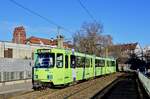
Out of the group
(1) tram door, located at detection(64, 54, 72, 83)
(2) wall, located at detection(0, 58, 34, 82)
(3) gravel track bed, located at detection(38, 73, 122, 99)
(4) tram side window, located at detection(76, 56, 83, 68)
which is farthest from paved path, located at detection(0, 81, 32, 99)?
(2) wall, located at detection(0, 58, 34, 82)

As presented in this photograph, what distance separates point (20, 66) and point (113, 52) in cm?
9938

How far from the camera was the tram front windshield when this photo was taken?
29.1 meters

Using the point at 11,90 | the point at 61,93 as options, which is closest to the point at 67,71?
the point at 61,93

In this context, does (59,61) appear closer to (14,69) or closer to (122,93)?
(122,93)

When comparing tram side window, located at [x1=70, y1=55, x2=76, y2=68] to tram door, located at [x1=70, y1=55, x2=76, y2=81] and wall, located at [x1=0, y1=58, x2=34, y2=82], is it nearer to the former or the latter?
tram door, located at [x1=70, y1=55, x2=76, y2=81]

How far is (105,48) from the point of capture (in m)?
118

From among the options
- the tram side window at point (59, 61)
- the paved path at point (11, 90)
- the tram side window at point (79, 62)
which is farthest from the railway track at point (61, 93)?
the tram side window at point (79, 62)

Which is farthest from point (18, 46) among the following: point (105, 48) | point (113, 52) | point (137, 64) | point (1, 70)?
point (113, 52)

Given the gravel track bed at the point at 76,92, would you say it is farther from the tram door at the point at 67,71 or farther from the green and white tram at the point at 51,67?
the green and white tram at the point at 51,67

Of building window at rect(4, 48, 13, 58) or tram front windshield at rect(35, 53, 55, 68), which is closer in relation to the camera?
tram front windshield at rect(35, 53, 55, 68)

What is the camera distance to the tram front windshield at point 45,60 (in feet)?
95.6

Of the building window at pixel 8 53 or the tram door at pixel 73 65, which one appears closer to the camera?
the tram door at pixel 73 65

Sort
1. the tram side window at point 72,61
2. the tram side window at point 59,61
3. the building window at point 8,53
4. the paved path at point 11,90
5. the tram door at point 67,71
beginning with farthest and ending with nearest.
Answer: the building window at point 8,53 < the tram side window at point 72,61 < the tram door at point 67,71 < the tram side window at point 59,61 < the paved path at point 11,90

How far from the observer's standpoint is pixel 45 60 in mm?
29500
